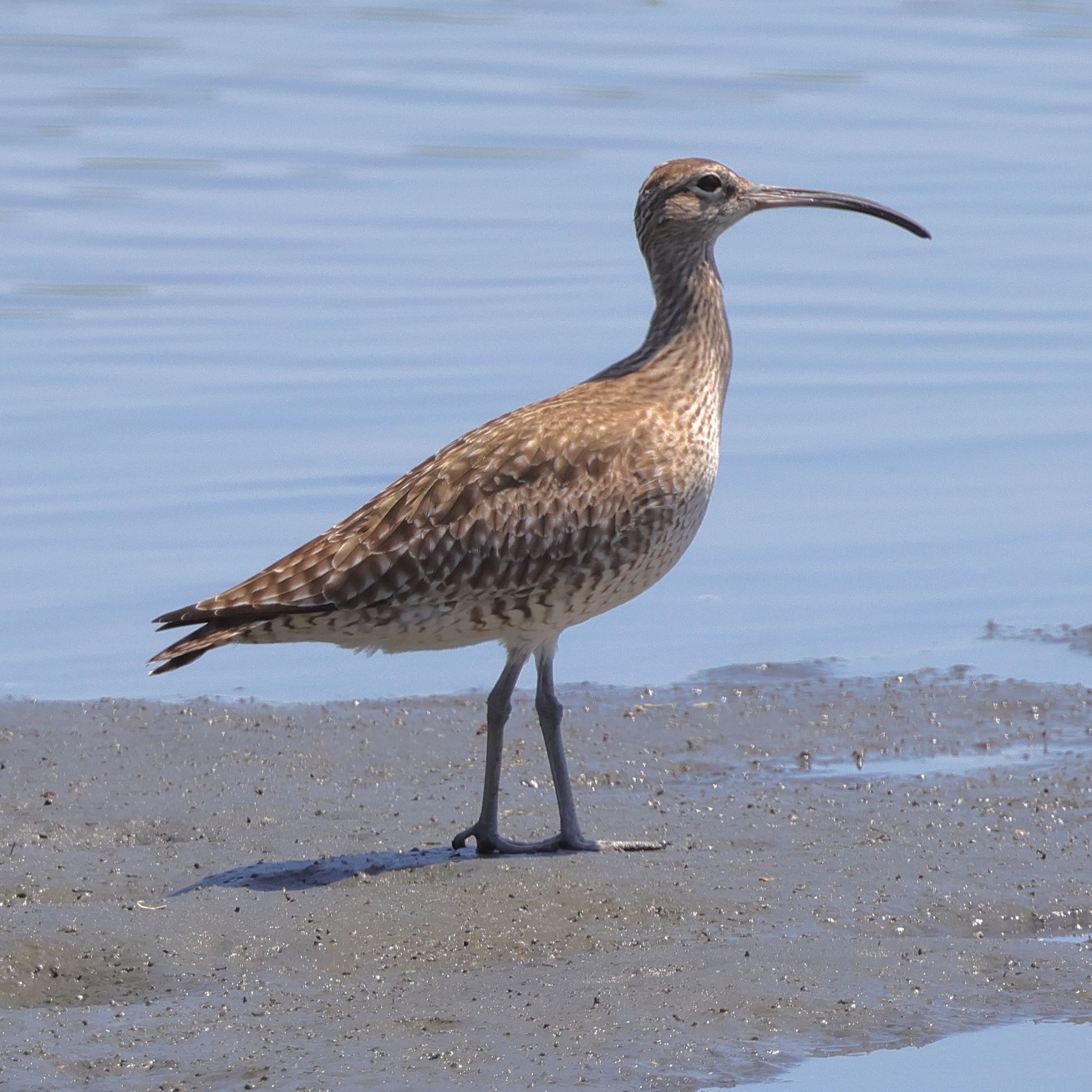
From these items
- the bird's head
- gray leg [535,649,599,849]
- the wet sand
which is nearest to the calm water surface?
the wet sand

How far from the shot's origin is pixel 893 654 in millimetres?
10273

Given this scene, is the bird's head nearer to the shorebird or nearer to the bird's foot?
the shorebird

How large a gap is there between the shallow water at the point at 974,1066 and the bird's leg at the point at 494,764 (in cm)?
170

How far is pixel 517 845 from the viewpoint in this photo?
7.67 m

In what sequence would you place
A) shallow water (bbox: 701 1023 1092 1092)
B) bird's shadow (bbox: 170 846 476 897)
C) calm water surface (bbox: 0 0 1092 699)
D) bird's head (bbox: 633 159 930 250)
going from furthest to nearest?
calm water surface (bbox: 0 0 1092 699) < bird's head (bbox: 633 159 930 250) < bird's shadow (bbox: 170 846 476 897) < shallow water (bbox: 701 1023 1092 1092)

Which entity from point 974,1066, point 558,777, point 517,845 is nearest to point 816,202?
point 558,777

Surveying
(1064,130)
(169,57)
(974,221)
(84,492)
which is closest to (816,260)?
(974,221)

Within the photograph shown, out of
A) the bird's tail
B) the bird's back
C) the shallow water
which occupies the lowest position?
the shallow water

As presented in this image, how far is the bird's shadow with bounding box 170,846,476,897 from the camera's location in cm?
732

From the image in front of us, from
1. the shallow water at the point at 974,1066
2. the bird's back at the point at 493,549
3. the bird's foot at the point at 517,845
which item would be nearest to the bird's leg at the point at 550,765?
the bird's foot at the point at 517,845

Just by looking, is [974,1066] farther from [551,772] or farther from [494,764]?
[551,772]

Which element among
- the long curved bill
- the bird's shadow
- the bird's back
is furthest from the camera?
the long curved bill

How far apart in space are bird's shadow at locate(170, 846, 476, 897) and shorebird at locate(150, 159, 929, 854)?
5.4 inches

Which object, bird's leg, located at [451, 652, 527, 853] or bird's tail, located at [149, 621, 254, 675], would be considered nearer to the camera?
bird's tail, located at [149, 621, 254, 675]
